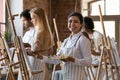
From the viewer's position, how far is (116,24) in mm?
6617

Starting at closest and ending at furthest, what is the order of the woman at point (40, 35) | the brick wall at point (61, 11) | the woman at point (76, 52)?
the woman at point (76, 52) < the woman at point (40, 35) < the brick wall at point (61, 11)

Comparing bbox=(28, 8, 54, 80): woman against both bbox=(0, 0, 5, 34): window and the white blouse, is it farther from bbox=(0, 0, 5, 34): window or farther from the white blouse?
bbox=(0, 0, 5, 34): window

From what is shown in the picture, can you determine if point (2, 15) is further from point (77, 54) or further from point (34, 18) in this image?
point (77, 54)

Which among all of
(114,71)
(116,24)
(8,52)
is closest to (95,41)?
(114,71)

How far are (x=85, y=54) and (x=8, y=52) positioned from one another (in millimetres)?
753

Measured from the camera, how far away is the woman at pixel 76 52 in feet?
9.07

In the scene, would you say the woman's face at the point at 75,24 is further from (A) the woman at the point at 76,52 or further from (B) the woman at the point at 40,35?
(B) the woman at the point at 40,35

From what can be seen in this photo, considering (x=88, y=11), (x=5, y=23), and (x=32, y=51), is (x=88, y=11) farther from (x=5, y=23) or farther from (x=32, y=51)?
(x=32, y=51)

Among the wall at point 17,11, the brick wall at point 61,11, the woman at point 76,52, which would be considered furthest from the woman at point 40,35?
the brick wall at point 61,11

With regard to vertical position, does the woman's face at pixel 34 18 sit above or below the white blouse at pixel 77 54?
above

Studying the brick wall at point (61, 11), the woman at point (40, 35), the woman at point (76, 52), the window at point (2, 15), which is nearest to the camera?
the woman at point (76, 52)

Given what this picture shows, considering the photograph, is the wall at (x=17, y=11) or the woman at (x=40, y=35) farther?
the wall at (x=17, y=11)

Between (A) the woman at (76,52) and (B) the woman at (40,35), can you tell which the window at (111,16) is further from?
(A) the woman at (76,52)

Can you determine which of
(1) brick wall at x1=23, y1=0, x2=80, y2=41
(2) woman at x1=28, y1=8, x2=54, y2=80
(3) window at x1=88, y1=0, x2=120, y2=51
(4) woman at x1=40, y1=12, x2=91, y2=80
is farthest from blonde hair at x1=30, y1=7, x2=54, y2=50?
(3) window at x1=88, y1=0, x2=120, y2=51
